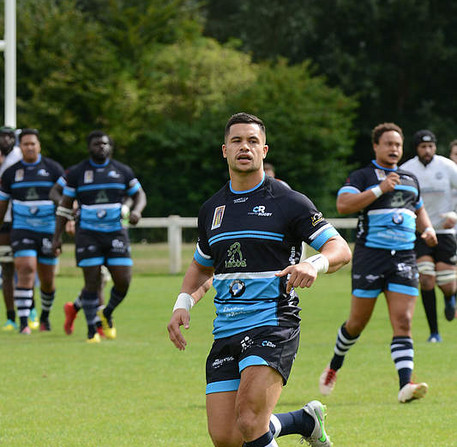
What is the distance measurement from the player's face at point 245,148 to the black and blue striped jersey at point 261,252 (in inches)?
6.8

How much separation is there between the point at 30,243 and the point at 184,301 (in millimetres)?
8698

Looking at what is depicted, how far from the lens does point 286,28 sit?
5194cm

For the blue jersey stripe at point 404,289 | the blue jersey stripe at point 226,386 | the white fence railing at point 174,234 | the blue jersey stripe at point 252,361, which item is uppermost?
the blue jersey stripe at point 252,361

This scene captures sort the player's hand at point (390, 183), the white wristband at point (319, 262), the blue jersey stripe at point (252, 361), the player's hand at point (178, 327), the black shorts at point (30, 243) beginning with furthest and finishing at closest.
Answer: the black shorts at point (30, 243), the player's hand at point (390, 183), the player's hand at point (178, 327), the blue jersey stripe at point (252, 361), the white wristband at point (319, 262)

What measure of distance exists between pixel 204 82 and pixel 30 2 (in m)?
7.96

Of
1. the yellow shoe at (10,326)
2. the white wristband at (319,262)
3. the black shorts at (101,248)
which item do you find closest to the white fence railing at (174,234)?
the yellow shoe at (10,326)

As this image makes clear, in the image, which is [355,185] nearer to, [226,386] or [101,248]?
[226,386]

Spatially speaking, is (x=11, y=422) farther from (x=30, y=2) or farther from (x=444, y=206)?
(x=30, y=2)

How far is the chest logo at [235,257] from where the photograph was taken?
19.2 feet

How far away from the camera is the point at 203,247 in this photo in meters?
6.30

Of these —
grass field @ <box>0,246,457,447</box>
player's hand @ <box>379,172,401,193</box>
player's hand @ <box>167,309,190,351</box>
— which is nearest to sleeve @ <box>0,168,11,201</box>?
grass field @ <box>0,246,457,447</box>

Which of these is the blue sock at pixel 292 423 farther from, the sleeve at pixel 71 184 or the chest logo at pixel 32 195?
the chest logo at pixel 32 195

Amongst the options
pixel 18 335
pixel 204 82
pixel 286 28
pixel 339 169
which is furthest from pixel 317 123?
pixel 18 335

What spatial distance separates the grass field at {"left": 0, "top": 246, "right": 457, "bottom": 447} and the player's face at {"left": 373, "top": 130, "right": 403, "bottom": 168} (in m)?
2.13
